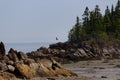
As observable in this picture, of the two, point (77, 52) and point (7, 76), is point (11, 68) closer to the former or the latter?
point (7, 76)

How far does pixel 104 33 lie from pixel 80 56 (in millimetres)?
32900

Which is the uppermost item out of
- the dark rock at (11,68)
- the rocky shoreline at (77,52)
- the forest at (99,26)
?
the forest at (99,26)

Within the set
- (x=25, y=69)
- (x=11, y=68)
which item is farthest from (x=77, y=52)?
(x=11, y=68)

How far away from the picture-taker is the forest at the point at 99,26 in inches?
5635

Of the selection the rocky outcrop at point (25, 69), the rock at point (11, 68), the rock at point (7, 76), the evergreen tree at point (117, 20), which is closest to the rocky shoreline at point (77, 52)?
the evergreen tree at point (117, 20)

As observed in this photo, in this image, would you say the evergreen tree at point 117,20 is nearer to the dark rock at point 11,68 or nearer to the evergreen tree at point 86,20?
the evergreen tree at point 86,20

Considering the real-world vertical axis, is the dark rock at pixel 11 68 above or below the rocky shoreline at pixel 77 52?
below

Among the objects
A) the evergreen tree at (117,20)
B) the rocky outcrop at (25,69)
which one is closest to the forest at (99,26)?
the evergreen tree at (117,20)

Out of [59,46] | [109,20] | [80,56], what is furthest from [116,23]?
[80,56]

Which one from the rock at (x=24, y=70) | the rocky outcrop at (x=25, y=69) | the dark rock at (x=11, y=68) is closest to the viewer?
the rocky outcrop at (x=25, y=69)

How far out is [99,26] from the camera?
14962cm

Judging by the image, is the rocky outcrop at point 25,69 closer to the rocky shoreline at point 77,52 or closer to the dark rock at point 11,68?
the dark rock at point 11,68

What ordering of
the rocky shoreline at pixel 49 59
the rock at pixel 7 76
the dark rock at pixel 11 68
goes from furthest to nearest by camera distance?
the rocky shoreline at pixel 49 59 < the dark rock at pixel 11 68 < the rock at pixel 7 76

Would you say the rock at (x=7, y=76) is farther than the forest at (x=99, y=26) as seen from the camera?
No
